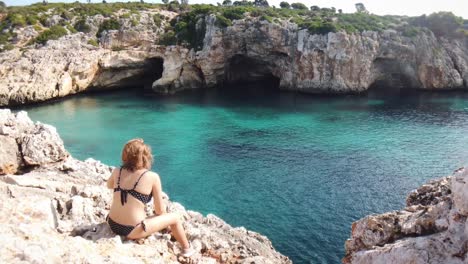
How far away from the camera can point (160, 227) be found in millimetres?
7211

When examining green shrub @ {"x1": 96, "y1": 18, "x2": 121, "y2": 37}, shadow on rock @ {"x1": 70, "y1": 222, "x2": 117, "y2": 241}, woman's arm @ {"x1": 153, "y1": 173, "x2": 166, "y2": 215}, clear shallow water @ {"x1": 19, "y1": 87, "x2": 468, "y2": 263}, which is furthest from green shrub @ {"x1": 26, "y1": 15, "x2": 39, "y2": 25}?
woman's arm @ {"x1": 153, "y1": 173, "x2": 166, "y2": 215}

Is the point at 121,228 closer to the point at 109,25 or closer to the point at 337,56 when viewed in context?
the point at 337,56

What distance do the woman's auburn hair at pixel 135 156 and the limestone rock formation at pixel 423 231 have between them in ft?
14.6

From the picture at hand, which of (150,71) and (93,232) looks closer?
(93,232)

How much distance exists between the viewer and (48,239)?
5.59 metres

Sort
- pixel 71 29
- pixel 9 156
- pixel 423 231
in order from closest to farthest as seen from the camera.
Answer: pixel 423 231 → pixel 9 156 → pixel 71 29

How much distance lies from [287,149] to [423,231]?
86.3 feet

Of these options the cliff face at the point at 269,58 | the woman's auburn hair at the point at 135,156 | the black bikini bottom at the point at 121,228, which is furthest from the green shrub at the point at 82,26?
the black bikini bottom at the point at 121,228

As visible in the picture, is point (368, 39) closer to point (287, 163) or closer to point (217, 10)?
point (217, 10)

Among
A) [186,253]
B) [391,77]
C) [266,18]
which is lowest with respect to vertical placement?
[186,253]

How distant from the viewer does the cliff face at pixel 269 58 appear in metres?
57.2

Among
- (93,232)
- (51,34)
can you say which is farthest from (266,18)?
(93,232)

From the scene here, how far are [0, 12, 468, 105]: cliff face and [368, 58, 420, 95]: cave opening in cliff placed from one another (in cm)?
15

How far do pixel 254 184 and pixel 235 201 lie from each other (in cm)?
284
